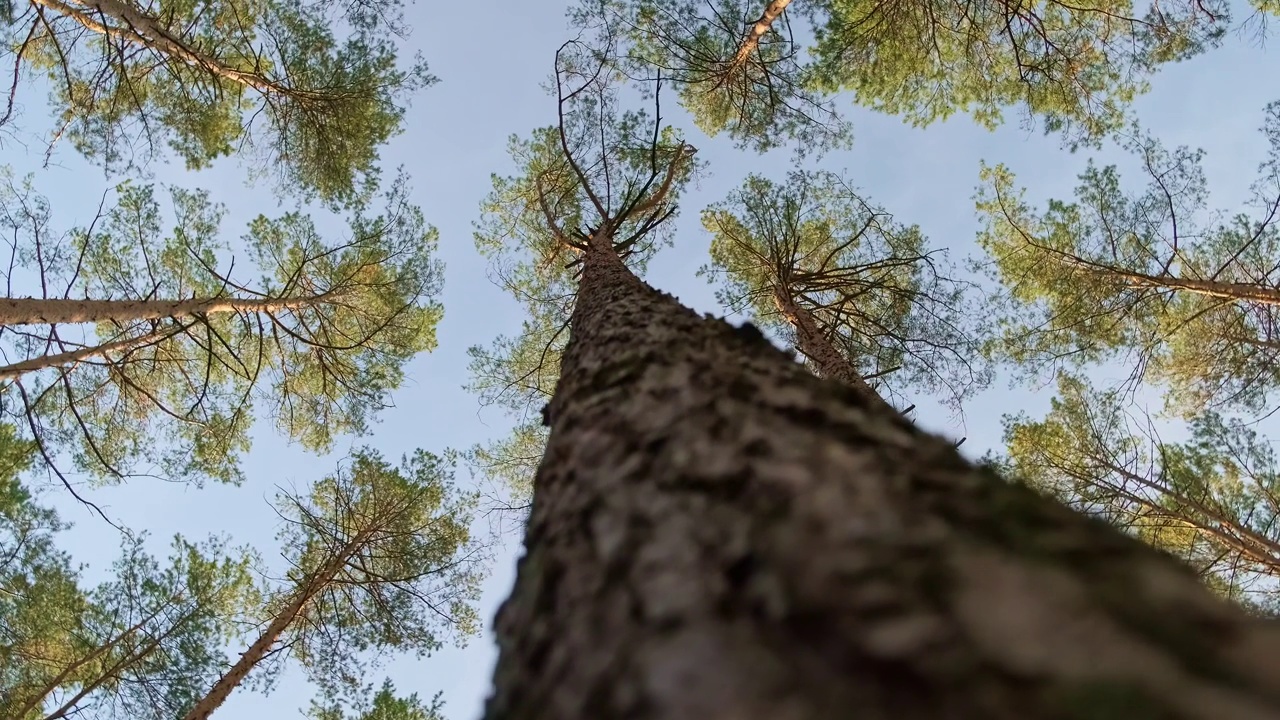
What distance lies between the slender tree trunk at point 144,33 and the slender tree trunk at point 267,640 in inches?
233

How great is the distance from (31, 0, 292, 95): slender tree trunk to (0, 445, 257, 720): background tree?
215 inches

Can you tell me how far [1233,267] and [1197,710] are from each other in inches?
492

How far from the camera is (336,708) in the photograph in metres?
8.48

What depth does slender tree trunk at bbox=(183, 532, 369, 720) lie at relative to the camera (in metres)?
6.65

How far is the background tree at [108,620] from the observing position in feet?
27.2

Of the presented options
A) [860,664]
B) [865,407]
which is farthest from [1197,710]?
[865,407]

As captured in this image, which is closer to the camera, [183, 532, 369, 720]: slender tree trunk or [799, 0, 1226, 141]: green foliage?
[183, 532, 369, 720]: slender tree trunk

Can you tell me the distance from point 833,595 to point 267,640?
845cm

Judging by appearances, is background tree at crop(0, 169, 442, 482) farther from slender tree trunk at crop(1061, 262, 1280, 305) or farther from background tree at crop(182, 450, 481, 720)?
slender tree trunk at crop(1061, 262, 1280, 305)

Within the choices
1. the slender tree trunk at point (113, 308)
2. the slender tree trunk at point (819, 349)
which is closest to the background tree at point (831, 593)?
the slender tree trunk at point (819, 349)

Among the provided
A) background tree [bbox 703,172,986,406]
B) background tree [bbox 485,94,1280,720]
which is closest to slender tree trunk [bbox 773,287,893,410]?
background tree [bbox 703,172,986,406]

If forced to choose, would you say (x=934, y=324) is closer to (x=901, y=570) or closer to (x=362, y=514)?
(x=362, y=514)

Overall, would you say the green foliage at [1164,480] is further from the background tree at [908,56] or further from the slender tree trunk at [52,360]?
the slender tree trunk at [52,360]

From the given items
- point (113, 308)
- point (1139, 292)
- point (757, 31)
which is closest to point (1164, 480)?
point (1139, 292)
